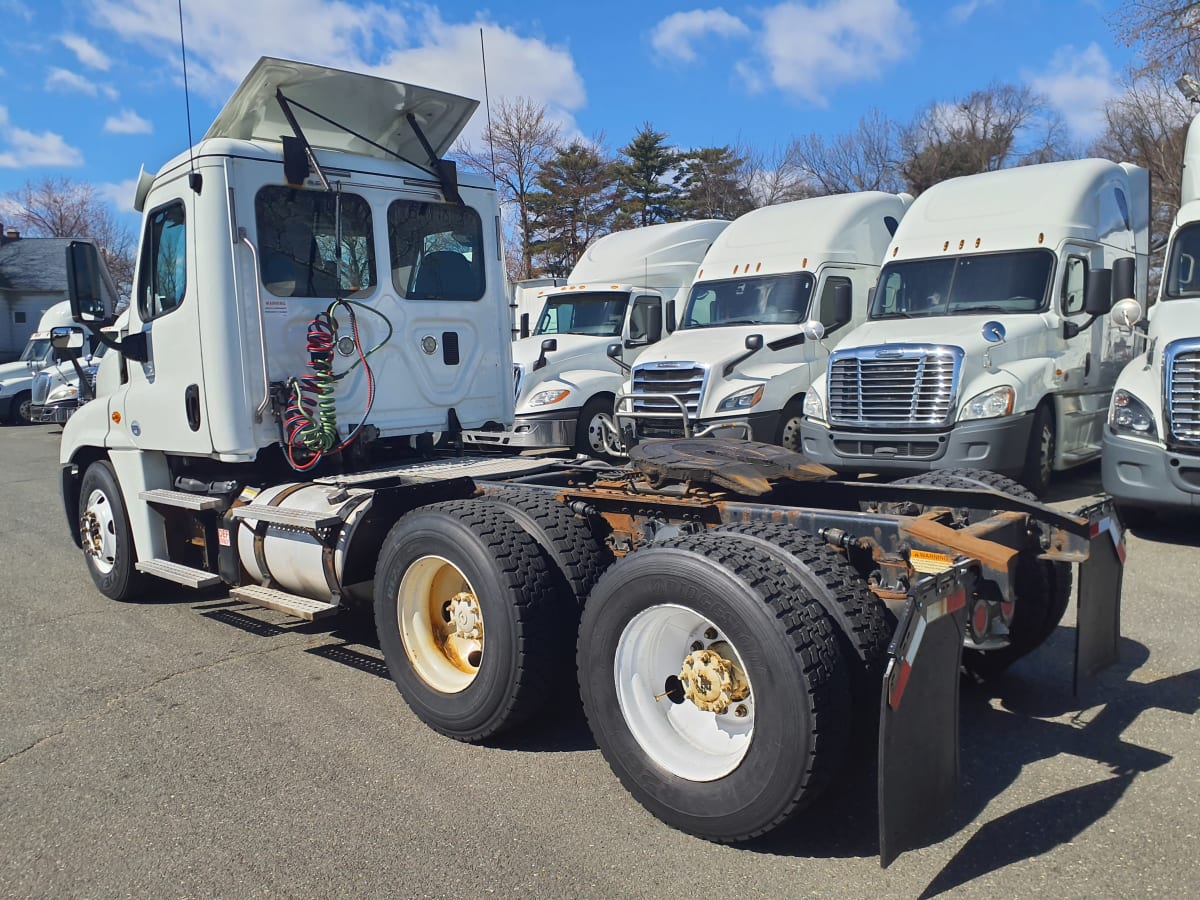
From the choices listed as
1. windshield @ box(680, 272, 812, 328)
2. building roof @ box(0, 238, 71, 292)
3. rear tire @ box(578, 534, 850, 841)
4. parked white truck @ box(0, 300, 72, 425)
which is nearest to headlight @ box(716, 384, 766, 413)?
windshield @ box(680, 272, 812, 328)

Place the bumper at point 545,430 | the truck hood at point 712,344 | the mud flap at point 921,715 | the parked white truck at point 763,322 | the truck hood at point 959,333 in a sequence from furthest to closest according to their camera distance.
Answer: the bumper at point 545,430
the truck hood at point 712,344
the parked white truck at point 763,322
the truck hood at point 959,333
the mud flap at point 921,715

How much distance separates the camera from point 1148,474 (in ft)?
24.2

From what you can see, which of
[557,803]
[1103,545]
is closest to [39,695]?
[557,803]

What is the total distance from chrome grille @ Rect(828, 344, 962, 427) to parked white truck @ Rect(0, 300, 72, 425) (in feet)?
72.2

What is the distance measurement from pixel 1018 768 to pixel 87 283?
609 cm

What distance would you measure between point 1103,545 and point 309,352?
4.37 metres

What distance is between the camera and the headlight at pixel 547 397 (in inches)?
486

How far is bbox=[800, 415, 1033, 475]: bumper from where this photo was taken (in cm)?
861

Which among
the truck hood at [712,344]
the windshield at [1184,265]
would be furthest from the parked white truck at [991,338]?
the truck hood at [712,344]

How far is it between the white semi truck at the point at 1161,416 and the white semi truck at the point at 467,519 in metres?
3.65

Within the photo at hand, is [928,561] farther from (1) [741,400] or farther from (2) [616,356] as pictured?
(2) [616,356]

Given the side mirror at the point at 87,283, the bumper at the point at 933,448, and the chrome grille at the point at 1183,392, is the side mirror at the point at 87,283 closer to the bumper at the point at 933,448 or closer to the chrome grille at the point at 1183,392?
the bumper at the point at 933,448

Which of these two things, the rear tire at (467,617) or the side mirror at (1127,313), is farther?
the side mirror at (1127,313)


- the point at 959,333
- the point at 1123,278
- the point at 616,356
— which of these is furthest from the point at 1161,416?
the point at 616,356
